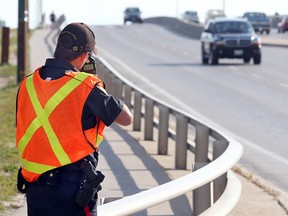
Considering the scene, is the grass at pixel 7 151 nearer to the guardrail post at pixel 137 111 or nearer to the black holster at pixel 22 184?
the guardrail post at pixel 137 111

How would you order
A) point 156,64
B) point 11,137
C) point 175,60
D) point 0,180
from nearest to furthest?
1. point 0,180
2. point 11,137
3. point 156,64
4. point 175,60

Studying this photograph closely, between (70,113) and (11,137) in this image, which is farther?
(11,137)

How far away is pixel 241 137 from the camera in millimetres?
17203

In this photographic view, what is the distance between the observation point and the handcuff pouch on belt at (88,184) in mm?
5289

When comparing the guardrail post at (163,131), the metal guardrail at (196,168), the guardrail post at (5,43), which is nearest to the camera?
the metal guardrail at (196,168)

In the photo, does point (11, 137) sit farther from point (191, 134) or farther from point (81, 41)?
point (81, 41)

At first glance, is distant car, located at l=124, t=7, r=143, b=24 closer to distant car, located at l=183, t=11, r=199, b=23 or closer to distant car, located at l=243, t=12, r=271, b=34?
distant car, located at l=183, t=11, r=199, b=23

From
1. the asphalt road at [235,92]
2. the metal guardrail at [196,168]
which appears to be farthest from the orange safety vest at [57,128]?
the asphalt road at [235,92]

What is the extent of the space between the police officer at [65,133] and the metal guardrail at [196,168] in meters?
0.20

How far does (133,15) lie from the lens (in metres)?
106

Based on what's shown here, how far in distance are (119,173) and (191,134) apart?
5.66 m

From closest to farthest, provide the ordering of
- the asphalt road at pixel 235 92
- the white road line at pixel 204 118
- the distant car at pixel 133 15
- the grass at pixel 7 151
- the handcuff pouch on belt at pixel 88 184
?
1. the handcuff pouch on belt at pixel 88 184
2. the grass at pixel 7 151
3. the white road line at pixel 204 118
4. the asphalt road at pixel 235 92
5. the distant car at pixel 133 15

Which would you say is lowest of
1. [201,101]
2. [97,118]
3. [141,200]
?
[201,101]

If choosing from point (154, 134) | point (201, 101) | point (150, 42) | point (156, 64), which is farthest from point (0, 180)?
point (150, 42)
